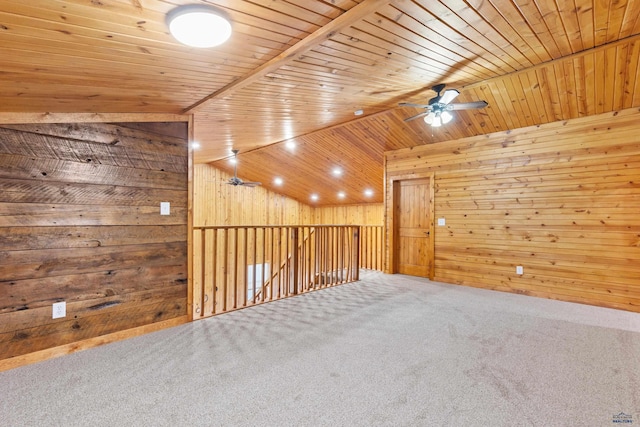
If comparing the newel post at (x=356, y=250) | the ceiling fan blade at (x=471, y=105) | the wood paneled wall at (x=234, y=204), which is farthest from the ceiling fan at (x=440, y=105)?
the wood paneled wall at (x=234, y=204)

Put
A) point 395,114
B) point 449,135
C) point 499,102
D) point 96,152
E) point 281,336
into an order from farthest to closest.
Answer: point 449,135
point 395,114
point 499,102
point 281,336
point 96,152

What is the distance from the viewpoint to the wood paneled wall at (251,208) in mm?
8400

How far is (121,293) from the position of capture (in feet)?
9.30

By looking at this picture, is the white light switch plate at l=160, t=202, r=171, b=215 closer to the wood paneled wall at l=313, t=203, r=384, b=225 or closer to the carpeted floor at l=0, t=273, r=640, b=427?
the carpeted floor at l=0, t=273, r=640, b=427

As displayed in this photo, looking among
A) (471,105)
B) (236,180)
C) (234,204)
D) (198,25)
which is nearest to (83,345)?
(198,25)

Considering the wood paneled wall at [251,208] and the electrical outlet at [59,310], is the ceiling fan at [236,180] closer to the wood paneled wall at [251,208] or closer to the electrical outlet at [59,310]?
the wood paneled wall at [251,208]

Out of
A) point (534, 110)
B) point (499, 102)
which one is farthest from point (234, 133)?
point (534, 110)

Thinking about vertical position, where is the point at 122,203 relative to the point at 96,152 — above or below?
below

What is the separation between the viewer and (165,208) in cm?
315

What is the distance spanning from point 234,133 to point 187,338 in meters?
3.17

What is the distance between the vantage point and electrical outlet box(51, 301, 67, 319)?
2.49m

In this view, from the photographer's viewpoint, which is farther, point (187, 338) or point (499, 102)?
point (499, 102)

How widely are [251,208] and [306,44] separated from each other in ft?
25.2

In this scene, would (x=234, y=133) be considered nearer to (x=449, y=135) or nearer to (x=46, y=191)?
(x=46, y=191)
